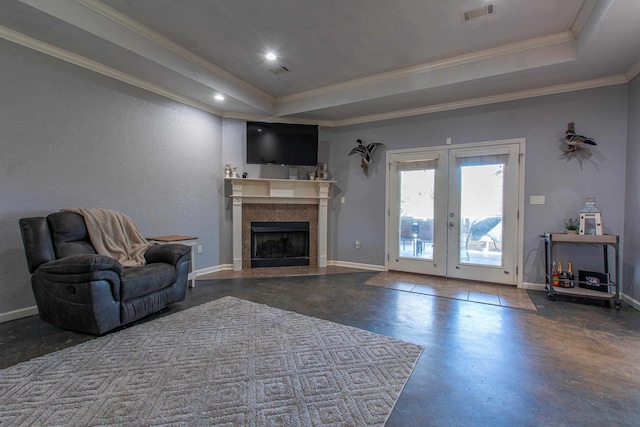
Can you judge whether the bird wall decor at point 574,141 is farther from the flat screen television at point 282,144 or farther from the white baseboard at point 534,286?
the flat screen television at point 282,144

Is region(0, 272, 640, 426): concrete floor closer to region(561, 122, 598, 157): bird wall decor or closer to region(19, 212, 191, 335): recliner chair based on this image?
region(19, 212, 191, 335): recliner chair

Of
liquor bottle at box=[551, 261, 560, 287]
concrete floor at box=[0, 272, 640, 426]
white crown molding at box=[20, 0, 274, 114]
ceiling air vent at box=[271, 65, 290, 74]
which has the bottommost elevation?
concrete floor at box=[0, 272, 640, 426]

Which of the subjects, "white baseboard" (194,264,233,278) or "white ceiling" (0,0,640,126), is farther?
"white baseboard" (194,264,233,278)

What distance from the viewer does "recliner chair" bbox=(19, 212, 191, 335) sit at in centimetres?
239

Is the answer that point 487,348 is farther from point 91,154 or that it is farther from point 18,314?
Result: point 91,154

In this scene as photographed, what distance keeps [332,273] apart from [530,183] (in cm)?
311

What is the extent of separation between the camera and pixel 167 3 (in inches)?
107

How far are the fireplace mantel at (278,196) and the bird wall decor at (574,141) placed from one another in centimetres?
340

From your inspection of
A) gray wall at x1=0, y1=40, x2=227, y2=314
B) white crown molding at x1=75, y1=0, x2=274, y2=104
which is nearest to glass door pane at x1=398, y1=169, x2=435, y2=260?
white crown molding at x1=75, y1=0, x2=274, y2=104

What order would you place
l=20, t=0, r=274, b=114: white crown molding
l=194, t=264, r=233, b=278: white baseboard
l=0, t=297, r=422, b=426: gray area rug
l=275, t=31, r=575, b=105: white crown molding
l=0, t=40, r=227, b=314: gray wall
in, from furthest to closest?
l=194, t=264, r=233, b=278: white baseboard, l=275, t=31, r=575, b=105: white crown molding, l=0, t=40, r=227, b=314: gray wall, l=20, t=0, r=274, b=114: white crown molding, l=0, t=297, r=422, b=426: gray area rug

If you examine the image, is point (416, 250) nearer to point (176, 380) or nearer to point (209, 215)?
point (209, 215)

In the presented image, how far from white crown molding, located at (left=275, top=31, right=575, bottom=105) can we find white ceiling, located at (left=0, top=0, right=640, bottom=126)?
0.01 meters

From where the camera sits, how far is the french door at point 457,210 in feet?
13.7

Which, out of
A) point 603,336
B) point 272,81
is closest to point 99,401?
point 603,336
